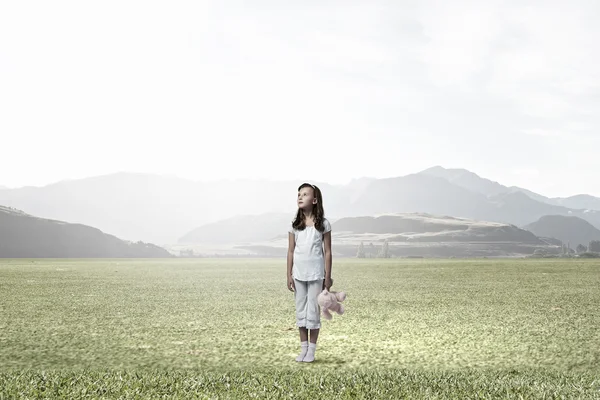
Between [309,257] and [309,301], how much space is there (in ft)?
1.66

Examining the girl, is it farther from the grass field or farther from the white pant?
the grass field

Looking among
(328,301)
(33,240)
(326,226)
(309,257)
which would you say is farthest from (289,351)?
(33,240)

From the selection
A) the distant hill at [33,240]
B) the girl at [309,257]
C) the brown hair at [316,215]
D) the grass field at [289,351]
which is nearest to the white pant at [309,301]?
the girl at [309,257]

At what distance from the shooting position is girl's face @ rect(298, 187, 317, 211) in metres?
6.36

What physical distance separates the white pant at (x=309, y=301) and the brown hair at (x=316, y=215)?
61cm

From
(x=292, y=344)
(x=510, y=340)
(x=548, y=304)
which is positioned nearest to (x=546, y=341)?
(x=510, y=340)

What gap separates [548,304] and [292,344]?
8105 mm

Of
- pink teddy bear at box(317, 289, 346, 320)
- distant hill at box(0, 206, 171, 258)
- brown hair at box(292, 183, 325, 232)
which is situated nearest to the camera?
pink teddy bear at box(317, 289, 346, 320)

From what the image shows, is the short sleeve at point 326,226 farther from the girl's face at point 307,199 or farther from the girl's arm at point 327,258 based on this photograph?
the girl's face at point 307,199

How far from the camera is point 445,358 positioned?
268 inches

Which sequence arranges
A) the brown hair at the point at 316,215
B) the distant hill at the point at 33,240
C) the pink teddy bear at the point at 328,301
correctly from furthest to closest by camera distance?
1. the distant hill at the point at 33,240
2. the brown hair at the point at 316,215
3. the pink teddy bear at the point at 328,301

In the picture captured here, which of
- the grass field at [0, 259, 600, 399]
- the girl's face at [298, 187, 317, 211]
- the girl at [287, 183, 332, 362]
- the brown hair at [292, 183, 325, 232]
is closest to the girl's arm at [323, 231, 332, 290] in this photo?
the girl at [287, 183, 332, 362]

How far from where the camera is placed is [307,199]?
636cm

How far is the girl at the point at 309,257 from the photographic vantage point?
6324mm
